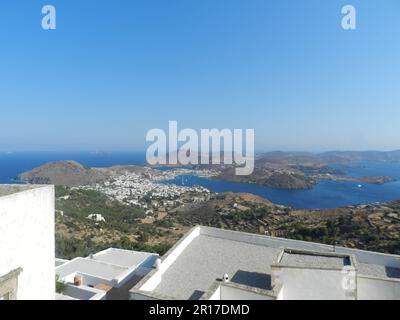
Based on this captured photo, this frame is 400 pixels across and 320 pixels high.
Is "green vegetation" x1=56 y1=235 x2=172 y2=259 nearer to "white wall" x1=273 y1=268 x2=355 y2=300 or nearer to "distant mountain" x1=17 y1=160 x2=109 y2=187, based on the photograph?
"white wall" x1=273 y1=268 x2=355 y2=300

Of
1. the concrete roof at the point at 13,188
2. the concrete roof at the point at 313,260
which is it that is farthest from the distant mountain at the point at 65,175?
the concrete roof at the point at 313,260

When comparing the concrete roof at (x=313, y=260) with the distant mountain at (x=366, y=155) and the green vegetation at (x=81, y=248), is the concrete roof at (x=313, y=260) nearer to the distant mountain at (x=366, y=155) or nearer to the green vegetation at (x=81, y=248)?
the green vegetation at (x=81, y=248)

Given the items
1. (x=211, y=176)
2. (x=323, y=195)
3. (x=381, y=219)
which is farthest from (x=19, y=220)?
(x=211, y=176)

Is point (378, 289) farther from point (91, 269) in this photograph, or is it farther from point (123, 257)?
point (123, 257)

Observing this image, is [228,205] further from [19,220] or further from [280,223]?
[19,220]

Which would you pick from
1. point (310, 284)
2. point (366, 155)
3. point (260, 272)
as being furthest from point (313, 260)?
point (366, 155)
